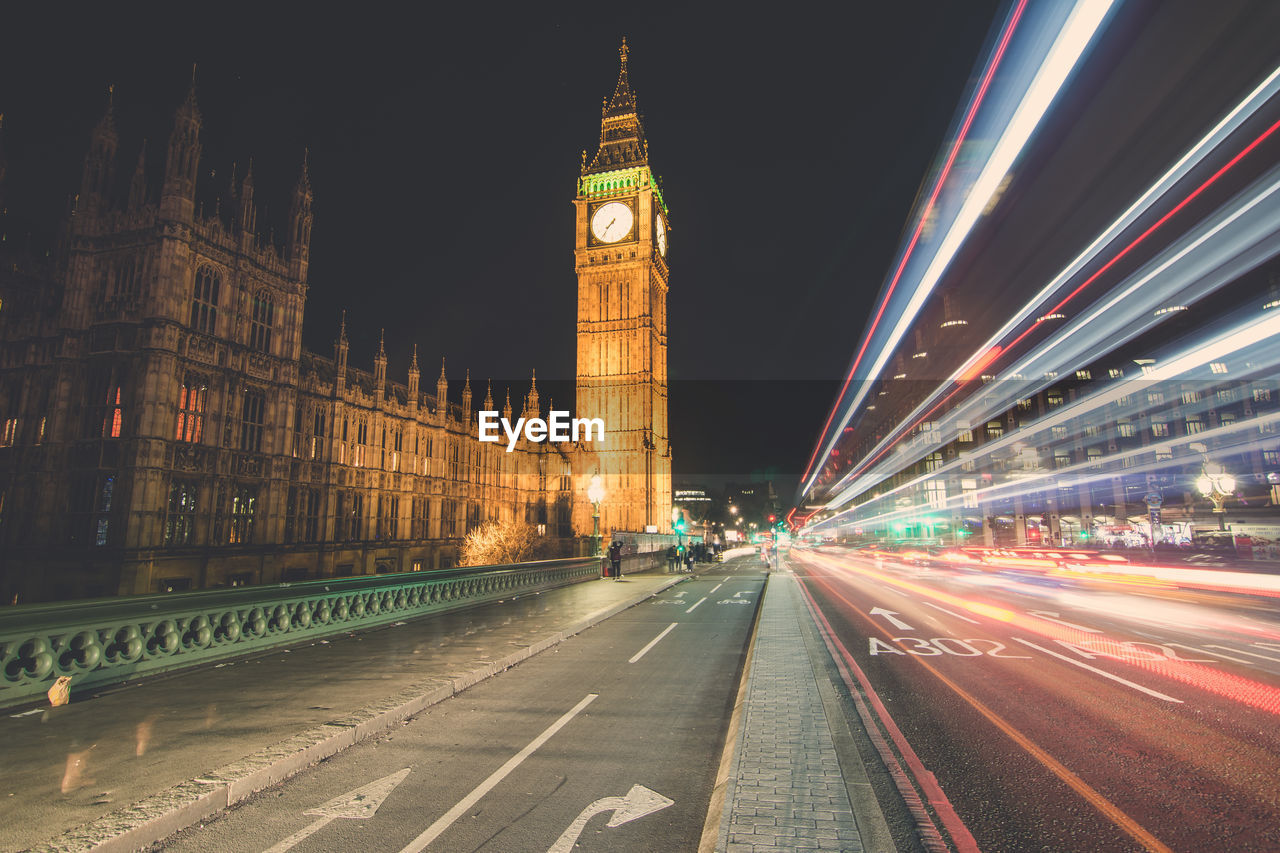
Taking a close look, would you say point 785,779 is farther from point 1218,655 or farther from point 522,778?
point 1218,655

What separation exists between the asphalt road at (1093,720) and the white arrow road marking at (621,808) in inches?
97.5

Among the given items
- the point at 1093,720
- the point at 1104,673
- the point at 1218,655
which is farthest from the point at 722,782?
the point at 1218,655

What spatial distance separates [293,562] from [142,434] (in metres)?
11.8

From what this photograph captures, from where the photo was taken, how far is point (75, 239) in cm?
2612

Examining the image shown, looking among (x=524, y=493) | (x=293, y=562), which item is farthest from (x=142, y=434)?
(x=524, y=493)

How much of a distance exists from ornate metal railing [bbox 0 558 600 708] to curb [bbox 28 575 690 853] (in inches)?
184

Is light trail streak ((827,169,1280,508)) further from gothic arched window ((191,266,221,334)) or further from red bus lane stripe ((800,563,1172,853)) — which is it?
gothic arched window ((191,266,221,334))

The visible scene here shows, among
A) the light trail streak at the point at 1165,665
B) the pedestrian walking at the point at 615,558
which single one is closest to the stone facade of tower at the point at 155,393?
the pedestrian walking at the point at 615,558

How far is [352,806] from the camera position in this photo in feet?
16.4

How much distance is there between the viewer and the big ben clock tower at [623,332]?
83.3m

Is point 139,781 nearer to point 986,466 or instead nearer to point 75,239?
point 75,239

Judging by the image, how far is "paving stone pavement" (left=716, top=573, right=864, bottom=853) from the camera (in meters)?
3.90

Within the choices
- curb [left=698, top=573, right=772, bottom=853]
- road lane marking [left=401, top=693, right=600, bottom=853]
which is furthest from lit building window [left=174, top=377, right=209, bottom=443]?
curb [left=698, top=573, right=772, bottom=853]

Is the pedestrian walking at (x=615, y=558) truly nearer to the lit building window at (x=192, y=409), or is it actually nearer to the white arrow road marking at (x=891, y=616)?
the white arrow road marking at (x=891, y=616)
